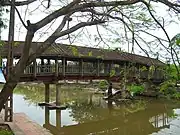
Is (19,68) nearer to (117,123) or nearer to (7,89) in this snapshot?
(7,89)

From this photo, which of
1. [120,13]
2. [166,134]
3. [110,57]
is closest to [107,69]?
[110,57]

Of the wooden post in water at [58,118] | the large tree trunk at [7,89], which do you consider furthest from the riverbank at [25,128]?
the large tree trunk at [7,89]

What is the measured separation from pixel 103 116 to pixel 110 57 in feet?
15.1

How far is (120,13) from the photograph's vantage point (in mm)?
4914

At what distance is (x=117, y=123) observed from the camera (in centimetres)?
1582

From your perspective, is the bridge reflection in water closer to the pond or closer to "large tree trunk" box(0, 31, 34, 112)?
the pond

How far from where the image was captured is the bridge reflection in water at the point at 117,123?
541 inches

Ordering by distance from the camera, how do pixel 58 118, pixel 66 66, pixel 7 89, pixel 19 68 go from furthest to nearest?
pixel 66 66 < pixel 58 118 < pixel 7 89 < pixel 19 68

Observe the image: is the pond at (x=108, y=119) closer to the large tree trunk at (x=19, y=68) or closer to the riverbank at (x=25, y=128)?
the riverbank at (x=25, y=128)

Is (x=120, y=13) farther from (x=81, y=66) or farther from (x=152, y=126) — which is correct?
(x=81, y=66)

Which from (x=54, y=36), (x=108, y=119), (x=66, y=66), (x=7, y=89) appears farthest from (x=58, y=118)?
(x=54, y=36)

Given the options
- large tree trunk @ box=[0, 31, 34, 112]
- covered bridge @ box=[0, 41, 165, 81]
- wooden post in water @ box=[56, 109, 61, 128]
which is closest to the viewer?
large tree trunk @ box=[0, 31, 34, 112]

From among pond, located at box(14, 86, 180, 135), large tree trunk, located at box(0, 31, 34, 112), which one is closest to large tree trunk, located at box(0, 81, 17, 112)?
large tree trunk, located at box(0, 31, 34, 112)

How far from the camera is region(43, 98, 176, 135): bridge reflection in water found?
541 inches
